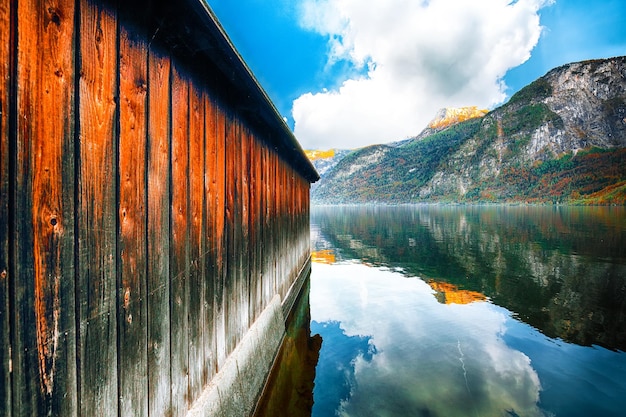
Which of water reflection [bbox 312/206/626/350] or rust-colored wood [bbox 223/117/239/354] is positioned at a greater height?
rust-colored wood [bbox 223/117/239/354]

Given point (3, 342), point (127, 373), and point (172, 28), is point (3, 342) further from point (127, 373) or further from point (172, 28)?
point (172, 28)

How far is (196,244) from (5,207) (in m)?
1.73

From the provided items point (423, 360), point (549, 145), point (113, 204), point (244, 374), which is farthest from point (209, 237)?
point (549, 145)

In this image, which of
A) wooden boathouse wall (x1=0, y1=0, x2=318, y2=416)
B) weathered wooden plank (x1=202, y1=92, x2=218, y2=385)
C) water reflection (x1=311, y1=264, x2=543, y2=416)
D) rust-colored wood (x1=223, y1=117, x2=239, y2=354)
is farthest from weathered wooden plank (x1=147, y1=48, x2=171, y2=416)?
water reflection (x1=311, y1=264, x2=543, y2=416)

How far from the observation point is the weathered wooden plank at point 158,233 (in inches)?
87.6

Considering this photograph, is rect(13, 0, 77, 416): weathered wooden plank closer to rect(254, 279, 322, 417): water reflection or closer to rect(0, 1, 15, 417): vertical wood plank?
rect(0, 1, 15, 417): vertical wood plank

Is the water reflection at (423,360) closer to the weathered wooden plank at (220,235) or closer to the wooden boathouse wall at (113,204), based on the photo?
the weathered wooden plank at (220,235)

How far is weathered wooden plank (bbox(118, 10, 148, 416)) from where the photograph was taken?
193 cm

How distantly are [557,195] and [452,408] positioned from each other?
13466cm

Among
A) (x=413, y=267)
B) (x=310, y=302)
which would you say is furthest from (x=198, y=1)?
(x=413, y=267)

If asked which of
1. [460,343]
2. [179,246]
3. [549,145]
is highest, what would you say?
[549,145]

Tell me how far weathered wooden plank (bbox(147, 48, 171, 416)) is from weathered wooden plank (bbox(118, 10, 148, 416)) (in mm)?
59

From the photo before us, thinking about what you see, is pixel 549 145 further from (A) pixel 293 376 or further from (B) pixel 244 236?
(B) pixel 244 236

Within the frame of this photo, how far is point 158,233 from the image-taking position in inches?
91.4
